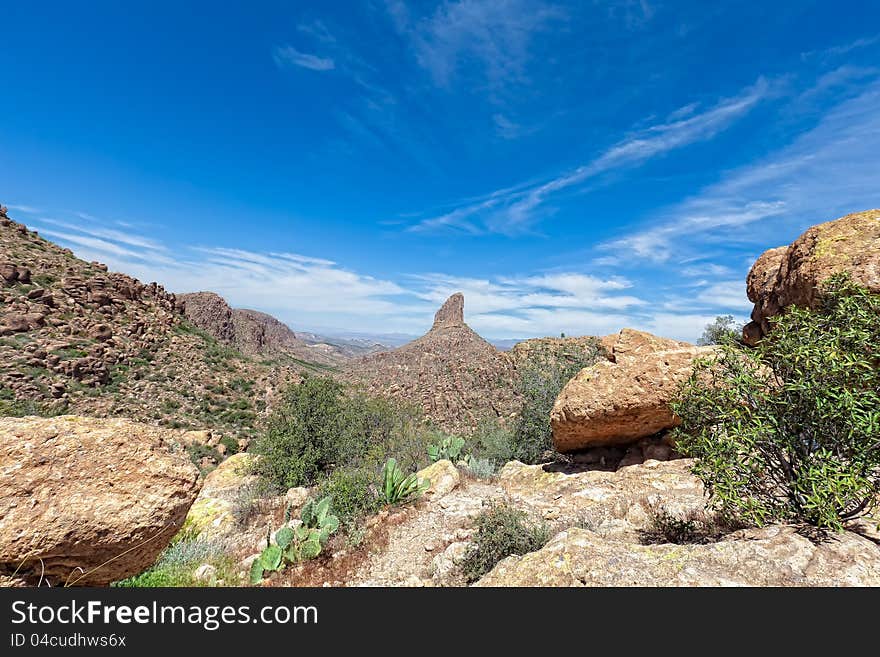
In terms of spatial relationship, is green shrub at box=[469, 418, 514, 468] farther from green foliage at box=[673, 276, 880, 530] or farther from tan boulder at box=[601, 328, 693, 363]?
green foliage at box=[673, 276, 880, 530]

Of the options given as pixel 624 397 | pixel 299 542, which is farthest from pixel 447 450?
pixel 299 542

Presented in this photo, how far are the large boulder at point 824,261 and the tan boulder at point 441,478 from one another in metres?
7.04

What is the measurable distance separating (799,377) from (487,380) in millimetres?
27662

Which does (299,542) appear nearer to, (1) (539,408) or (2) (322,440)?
(2) (322,440)

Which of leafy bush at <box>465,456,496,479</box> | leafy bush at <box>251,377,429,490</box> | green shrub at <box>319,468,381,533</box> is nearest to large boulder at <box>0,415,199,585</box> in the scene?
green shrub at <box>319,468,381,533</box>

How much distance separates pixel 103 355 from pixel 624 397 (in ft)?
116

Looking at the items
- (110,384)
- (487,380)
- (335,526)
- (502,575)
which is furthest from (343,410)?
(110,384)

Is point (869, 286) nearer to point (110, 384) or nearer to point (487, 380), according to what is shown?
point (487, 380)

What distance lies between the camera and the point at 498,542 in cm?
507

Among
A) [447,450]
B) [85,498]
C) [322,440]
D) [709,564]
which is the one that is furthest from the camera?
[322,440]

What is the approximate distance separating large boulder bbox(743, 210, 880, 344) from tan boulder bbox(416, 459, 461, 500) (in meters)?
7.04

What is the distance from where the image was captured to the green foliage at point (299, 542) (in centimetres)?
595

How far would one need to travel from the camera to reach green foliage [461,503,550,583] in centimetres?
495

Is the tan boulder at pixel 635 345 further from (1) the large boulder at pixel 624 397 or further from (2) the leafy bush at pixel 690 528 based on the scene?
(2) the leafy bush at pixel 690 528
